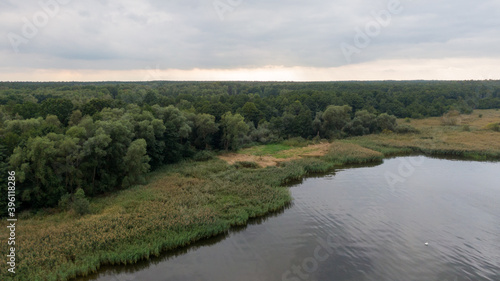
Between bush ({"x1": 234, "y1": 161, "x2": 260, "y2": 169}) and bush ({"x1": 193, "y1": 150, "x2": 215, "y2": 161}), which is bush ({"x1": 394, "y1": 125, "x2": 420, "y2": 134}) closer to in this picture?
bush ({"x1": 234, "y1": 161, "x2": 260, "y2": 169})

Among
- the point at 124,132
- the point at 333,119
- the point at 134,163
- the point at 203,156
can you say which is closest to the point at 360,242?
the point at 134,163

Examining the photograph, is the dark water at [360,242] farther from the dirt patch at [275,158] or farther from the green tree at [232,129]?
the green tree at [232,129]

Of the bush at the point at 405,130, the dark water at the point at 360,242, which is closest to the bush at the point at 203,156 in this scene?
the dark water at the point at 360,242

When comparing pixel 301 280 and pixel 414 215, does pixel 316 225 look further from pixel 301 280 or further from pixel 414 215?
pixel 414 215

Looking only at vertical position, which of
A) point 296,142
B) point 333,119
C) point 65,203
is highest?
point 333,119

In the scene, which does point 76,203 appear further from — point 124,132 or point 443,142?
point 443,142

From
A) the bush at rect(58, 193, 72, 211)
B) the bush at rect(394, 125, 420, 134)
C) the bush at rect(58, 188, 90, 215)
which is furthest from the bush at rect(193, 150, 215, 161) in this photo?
the bush at rect(394, 125, 420, 134)
